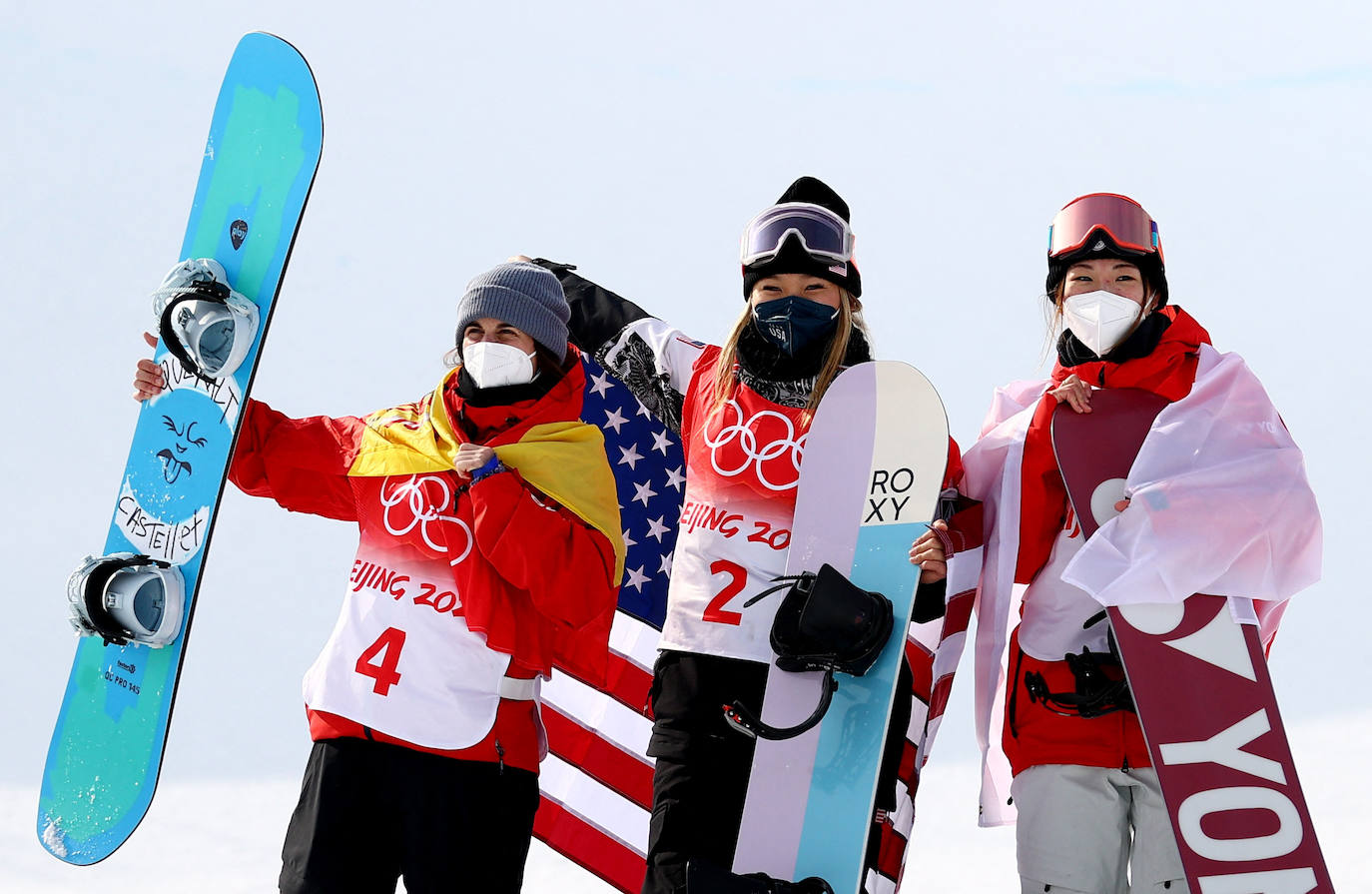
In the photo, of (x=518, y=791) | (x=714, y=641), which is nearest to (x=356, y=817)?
(x=518, y=791)

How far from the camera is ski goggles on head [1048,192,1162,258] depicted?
11.1 feet

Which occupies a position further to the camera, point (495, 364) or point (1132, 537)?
point (495, 364)

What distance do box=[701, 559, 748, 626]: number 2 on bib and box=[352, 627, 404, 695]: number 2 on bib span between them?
0.67 metres

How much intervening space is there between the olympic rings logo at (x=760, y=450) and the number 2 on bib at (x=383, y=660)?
0.82m

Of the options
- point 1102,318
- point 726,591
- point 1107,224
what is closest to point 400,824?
point 726,591

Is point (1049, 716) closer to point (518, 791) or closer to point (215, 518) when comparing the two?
point (518, 791)

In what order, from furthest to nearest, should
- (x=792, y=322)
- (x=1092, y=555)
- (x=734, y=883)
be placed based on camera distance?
(x=792, y=322) < (x=1092, y=555) < (x=734, y=883)

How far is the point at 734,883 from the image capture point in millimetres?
3068

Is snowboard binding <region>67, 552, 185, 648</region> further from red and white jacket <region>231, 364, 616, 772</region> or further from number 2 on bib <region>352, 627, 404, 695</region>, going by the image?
number 2 on bib <region>352, 627, 404, 695</region>

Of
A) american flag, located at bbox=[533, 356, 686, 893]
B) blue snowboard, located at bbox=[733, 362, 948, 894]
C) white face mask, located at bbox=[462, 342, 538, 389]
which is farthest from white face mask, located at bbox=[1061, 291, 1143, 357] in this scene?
american flag, located at bbox=[533, 356, 686, 893]

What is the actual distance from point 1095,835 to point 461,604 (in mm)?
1426

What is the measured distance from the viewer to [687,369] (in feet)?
12.3

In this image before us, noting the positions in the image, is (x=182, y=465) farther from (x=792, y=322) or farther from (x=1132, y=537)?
(x=1132, y=537)

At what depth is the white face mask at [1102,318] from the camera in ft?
10.9
